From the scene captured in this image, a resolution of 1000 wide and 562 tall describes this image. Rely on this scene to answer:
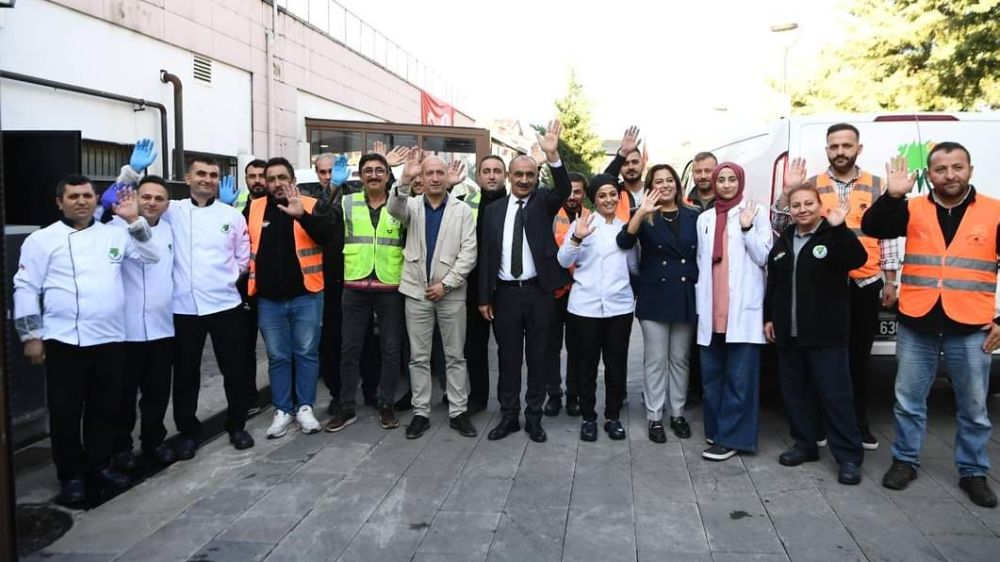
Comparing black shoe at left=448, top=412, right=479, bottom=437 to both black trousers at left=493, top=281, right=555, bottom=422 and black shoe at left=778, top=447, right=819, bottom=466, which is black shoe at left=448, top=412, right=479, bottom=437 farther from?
black shoe at left=778, top=447, right=819, bottom=466

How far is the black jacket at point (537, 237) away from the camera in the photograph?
5.41m

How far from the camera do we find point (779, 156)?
18.0ft

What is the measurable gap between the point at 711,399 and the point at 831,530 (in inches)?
58.1

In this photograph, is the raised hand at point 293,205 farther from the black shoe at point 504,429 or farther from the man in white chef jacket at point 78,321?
the black shoe at point 504,429

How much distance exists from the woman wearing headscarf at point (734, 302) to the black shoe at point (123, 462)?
12.0 ft

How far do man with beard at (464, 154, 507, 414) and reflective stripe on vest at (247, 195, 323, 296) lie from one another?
119 centimetres

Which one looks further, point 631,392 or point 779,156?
point 631,392

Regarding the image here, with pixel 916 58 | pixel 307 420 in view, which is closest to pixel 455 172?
pixel 307 420

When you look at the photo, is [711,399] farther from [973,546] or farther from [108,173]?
[108,173]

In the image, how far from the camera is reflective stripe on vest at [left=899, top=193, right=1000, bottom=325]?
4.18 m

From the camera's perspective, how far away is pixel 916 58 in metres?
13.5

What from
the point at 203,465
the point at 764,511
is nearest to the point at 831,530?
the point at 764,511

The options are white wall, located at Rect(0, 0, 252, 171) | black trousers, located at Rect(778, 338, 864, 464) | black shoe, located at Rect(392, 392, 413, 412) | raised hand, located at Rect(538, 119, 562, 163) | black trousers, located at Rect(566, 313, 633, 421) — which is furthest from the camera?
white wall, located at Rect(0, 0, 252, 171)


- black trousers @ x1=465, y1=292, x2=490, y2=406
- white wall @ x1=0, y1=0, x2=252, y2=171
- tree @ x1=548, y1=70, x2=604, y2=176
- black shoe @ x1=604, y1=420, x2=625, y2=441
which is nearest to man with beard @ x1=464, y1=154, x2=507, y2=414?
black trousers @ x1=465, y1=292, x2=490, y2=406
